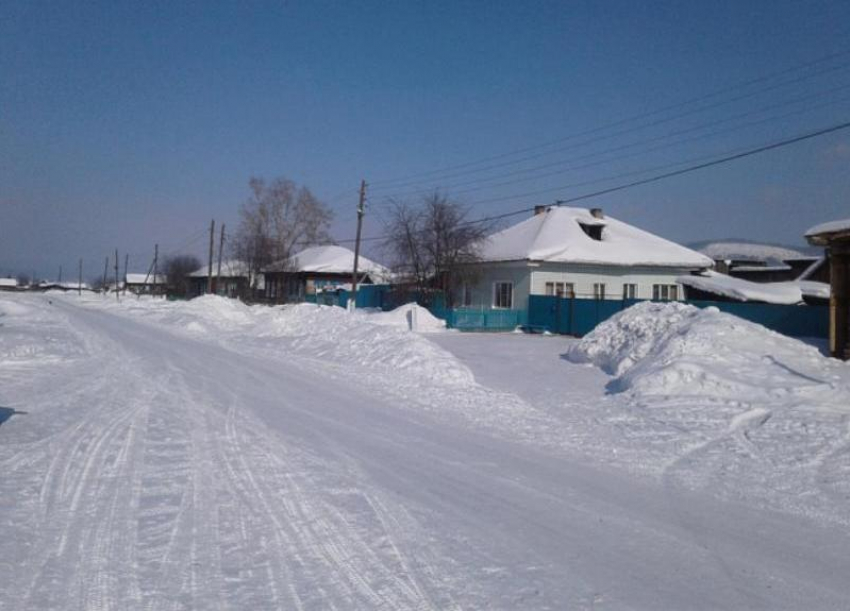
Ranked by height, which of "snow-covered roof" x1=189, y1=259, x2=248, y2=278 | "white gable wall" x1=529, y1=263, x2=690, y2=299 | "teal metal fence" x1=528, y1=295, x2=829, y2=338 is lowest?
"teal metal fence" x1=528, y1=295, x2=829, y2=338

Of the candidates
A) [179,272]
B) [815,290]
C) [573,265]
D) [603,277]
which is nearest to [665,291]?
[603,277]

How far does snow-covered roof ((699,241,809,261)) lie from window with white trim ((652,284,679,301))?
37.7 metres

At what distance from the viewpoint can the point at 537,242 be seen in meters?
42.1

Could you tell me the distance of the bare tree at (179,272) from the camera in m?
105

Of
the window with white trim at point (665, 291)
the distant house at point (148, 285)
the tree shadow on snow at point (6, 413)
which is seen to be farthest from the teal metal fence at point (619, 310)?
the distant house at point (148, 285)

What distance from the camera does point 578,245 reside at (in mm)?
42625

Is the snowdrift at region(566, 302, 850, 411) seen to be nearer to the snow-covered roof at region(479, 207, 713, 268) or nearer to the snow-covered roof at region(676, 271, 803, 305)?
the snow-covered roof at region(676, 271, 803, 305)

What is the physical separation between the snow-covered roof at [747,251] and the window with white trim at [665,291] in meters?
37.7

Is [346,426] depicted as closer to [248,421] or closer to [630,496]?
[248,421]

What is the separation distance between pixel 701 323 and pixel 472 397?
21.7 feet

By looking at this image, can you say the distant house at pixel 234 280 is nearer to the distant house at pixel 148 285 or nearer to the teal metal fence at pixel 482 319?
the distant house at pixel 148 285

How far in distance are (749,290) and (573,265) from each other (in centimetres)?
1150

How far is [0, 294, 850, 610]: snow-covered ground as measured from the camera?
5227 mm

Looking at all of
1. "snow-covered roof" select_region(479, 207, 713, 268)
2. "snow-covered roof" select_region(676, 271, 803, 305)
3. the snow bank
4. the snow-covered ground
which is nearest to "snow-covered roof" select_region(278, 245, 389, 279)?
"snow-covered roof" select_region(479, 207, 713, 268)
